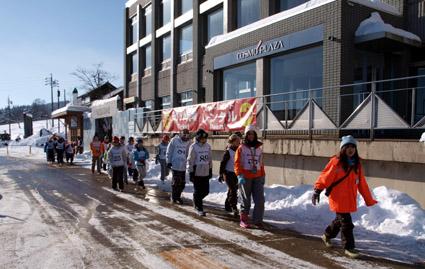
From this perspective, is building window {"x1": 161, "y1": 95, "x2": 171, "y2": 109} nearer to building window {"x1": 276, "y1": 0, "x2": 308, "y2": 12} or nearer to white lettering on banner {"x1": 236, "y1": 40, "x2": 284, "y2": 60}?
white lettering on banner {"x1": 236, "y1": 40, "x2": 284, "y2": 60}

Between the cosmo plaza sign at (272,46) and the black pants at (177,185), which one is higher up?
the cosmo plaza sign at (272,46)

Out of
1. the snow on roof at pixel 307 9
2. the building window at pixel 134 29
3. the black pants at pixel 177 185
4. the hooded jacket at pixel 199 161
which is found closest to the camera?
the hooded jacket at pixel 199 161

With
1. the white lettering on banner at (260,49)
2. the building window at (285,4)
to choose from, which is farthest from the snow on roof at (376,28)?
the building window at (285,4)

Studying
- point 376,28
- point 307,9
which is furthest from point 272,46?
point 376,28

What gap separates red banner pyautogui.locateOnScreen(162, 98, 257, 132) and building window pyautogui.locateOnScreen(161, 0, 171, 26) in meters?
10.8

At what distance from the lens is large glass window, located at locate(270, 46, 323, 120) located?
11688mm

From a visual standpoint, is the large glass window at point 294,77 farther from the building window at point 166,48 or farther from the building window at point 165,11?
the building window at point 165,11

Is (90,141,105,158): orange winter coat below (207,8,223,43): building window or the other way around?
below

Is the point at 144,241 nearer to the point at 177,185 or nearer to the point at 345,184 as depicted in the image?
the point at 345,184

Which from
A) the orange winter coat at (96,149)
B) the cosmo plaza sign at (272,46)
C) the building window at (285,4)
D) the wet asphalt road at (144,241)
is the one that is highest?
the building window at (285,4)

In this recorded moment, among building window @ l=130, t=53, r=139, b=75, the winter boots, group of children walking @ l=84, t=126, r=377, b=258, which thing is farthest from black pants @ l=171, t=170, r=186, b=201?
building window @ l=130, t=53, r=139, b=75

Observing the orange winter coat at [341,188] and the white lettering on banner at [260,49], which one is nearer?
the orange winter coat at [341,188]

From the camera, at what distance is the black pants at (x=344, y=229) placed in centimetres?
566

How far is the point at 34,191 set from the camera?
12.1 m
